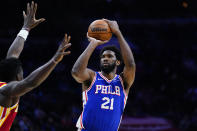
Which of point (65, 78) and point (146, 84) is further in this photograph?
point (146, 84)

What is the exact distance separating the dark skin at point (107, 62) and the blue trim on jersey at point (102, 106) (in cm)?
14

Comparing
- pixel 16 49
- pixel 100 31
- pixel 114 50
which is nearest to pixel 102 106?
pixel 114 50

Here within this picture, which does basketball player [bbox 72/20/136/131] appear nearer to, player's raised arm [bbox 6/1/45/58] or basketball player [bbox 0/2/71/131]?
player's raised arm [bbox 6/1/45/58]

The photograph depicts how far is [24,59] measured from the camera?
12.4 metres

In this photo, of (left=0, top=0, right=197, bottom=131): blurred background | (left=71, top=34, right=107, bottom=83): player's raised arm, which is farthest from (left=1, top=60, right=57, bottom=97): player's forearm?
(left=0, top=0, right=197, bottom=131): blurred background

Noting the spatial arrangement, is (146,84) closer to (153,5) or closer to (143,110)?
(143,110)

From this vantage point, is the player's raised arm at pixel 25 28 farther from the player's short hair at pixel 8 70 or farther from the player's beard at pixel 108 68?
the player's beard at pixel 108 68

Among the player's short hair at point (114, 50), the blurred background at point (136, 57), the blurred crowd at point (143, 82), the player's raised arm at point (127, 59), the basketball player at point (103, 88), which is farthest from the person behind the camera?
the blurred background at point (136, 57)

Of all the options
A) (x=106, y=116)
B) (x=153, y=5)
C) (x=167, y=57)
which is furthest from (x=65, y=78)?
(x=106, y=116)

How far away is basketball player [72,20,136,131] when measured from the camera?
4855mm

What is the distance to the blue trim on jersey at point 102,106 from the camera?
4.87 meters

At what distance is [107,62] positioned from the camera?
519 cm

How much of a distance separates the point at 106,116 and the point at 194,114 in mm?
7461

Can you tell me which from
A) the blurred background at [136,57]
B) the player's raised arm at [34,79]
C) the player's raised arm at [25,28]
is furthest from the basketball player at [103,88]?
the blurred background at [136,57]
